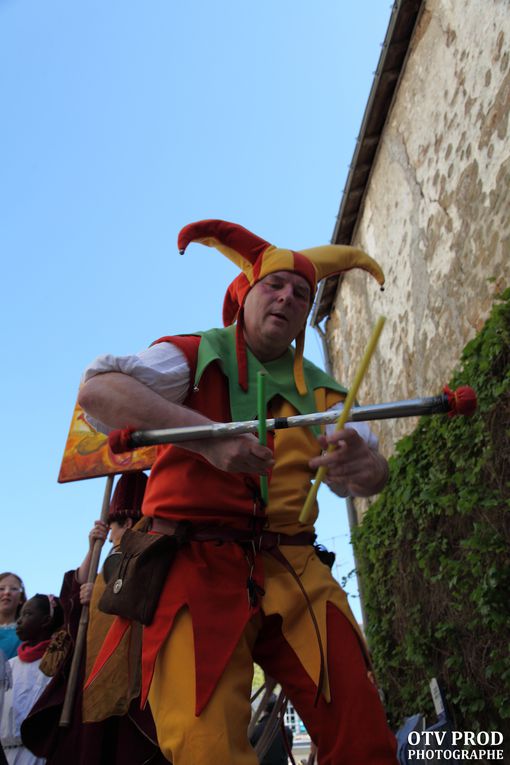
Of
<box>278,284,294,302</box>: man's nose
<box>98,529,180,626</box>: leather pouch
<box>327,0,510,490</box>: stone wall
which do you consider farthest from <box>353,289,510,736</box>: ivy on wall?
<box>98,529,180,626</box>: leather pouch

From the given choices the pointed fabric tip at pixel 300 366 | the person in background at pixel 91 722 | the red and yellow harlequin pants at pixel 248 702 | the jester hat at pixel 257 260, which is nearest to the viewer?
the red and yellow harlequin pants at pixel 248 702

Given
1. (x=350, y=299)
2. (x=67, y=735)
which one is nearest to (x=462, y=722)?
(x=67, y=735)

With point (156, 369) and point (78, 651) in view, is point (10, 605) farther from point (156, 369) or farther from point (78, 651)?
point (156, 369)

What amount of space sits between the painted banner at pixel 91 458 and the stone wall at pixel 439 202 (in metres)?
2.27

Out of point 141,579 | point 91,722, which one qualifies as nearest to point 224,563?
point 141,579

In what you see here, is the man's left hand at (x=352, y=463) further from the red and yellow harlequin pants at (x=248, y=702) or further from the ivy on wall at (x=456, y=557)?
the ivy on wall at (x=456, y=557)

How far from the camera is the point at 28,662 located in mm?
3635

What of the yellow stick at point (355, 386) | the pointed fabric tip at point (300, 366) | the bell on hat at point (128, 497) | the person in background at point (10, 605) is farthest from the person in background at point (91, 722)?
the yellow stick at point (355, 386)

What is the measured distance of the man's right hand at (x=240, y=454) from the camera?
4.93 feet

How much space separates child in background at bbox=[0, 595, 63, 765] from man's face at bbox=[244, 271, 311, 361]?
93.9 inches

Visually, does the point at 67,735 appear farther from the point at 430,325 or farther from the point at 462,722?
the point at 430,325

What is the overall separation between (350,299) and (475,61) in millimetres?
3084

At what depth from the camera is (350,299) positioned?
24.0 feet

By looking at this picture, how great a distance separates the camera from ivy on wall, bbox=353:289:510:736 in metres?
3.54
